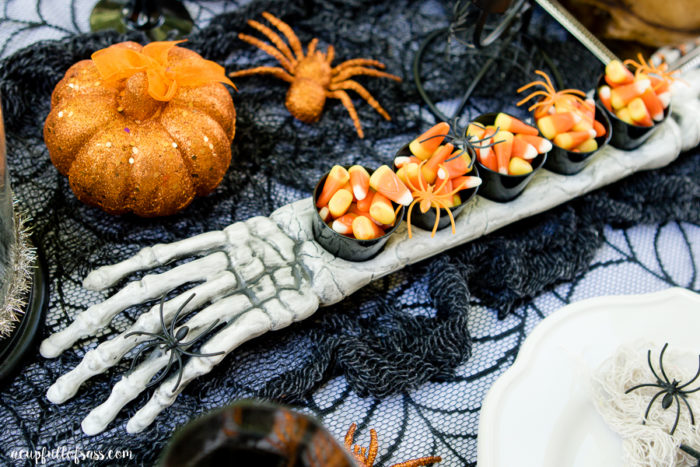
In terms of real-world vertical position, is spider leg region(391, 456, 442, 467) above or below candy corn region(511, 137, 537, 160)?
below

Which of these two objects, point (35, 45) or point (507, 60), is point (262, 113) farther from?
point (507, 60)

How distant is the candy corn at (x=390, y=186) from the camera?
3.15 ft

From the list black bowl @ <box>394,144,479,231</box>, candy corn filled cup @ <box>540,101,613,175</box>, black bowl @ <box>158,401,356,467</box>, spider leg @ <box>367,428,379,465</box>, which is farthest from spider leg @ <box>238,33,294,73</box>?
black bowl @ <box>158,401,356,467</box>

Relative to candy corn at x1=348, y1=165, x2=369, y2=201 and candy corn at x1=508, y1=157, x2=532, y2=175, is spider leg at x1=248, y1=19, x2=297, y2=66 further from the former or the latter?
candy corn at x1=508, y1=157, x2=532, y2=175

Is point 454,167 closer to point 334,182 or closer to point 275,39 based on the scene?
point 334,182

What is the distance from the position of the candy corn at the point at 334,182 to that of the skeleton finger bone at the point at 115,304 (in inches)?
9.9

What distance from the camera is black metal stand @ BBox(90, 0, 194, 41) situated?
1.31m

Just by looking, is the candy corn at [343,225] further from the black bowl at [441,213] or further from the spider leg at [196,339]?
the spider leg at [196,339]

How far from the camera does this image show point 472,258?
1148 mm

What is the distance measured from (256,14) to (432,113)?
496 millimetres

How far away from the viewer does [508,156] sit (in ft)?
3.57

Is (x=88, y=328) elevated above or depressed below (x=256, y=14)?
below

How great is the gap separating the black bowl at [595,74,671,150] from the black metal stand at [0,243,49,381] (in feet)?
3.95

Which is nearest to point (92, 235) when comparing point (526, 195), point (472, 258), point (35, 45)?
point (35, 45)
